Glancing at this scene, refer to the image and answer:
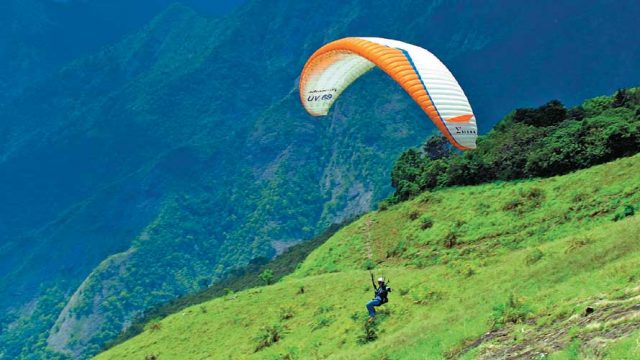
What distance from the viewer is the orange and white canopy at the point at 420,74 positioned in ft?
110

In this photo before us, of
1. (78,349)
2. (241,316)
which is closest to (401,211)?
(241,316)

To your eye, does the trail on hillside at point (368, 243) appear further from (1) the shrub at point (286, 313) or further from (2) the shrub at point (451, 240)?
(1) the shrub at point (286, 313)

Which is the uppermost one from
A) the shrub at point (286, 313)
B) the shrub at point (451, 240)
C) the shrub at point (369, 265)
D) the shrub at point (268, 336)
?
the shrub at point (369, 265)

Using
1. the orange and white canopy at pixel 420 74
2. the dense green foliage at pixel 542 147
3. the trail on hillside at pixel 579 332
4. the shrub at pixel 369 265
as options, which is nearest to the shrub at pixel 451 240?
the shrub at pixel 369 265

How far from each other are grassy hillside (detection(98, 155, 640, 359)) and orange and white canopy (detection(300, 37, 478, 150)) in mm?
6041

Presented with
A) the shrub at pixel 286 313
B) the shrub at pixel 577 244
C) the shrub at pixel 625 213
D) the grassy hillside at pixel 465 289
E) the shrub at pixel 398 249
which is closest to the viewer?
the grassy hillside at pixel 465 289

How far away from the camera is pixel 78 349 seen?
165 m

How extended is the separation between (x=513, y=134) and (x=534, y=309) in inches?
1487

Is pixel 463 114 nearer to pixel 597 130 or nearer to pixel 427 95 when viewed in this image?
pixel 427 95

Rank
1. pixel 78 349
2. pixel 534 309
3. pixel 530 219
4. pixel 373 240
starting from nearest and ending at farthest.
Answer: pixel 534 309 < pixel 530 219 < pixel 373 240 < pixel 78 349

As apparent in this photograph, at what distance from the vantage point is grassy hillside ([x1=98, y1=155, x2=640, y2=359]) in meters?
20.1

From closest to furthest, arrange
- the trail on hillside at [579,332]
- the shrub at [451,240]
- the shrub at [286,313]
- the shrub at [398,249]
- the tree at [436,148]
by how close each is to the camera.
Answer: the trail on hillside at [579,332] → the shrub at [286,313] → the shrub at [451,240] → the shrub at [398,249] → the tree at [436,148]

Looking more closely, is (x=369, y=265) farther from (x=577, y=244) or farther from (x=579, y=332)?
(x=579, y=332)

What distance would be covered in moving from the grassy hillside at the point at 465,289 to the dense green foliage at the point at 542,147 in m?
2.01
